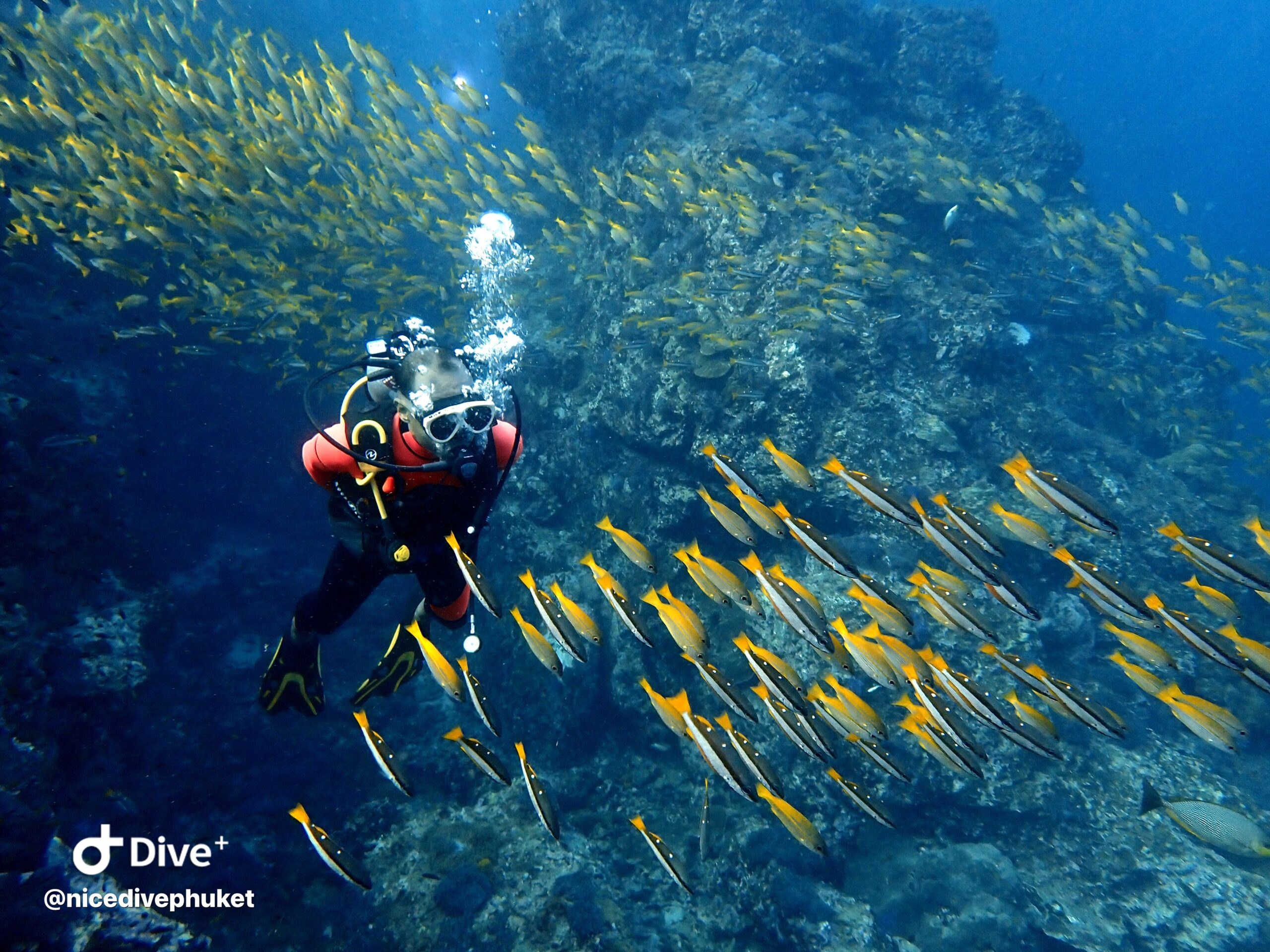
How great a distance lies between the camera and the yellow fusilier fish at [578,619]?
3.71 meters

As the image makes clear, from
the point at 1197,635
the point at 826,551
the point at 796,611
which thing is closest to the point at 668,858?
the point at 796,611

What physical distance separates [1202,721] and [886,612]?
246cm

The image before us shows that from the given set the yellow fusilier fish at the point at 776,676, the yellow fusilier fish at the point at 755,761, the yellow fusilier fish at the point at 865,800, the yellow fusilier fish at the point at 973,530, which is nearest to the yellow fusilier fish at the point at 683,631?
the yellow fusilier fish at the point at 776,676

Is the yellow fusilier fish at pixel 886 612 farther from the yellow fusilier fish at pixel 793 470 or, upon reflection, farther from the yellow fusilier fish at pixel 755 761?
the yellow fusilier fish at pixel 755 761

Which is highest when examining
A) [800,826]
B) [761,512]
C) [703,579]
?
[761,512]

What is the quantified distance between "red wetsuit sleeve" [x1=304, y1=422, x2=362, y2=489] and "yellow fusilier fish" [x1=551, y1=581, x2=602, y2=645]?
60.3 inches

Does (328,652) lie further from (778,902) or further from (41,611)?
(778,902)

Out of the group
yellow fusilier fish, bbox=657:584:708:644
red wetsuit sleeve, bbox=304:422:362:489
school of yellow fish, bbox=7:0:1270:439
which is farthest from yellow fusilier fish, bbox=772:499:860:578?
school of yellow fish, bbox=7:0:1270:439

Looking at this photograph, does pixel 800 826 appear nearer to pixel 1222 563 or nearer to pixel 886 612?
pixel 886 612

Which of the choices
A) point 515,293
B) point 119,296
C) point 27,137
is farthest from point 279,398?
point 27,137

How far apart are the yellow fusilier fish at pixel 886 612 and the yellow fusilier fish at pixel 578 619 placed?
6.05ft

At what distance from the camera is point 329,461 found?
3484 mm

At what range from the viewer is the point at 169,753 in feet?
22.1

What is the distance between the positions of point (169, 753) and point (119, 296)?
9045 millimetres
